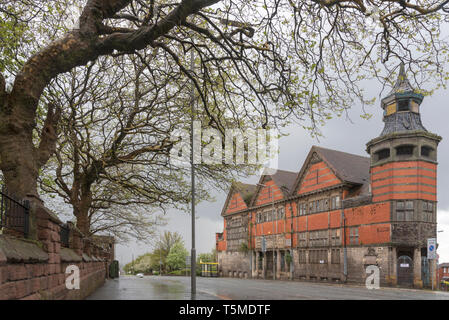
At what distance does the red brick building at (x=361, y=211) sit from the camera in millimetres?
35531

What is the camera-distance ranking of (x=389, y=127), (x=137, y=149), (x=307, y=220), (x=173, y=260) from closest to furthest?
1. (x=137, y=149)
2. (x=389, y=127)
3. (x=307, y=220)
4. (x=173, y=260)

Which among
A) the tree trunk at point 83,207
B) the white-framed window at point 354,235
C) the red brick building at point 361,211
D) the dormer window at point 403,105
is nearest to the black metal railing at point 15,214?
the tree trunk at point 83,207

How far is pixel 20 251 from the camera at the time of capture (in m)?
6.79

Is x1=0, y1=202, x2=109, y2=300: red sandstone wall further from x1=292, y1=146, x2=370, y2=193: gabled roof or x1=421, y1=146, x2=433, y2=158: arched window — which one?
x1=292, y1=146, x2=370, y2=193: gabled roof

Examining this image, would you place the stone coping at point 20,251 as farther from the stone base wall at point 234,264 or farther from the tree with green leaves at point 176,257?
the tree with green leaves at point 176,257

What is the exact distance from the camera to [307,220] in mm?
47688

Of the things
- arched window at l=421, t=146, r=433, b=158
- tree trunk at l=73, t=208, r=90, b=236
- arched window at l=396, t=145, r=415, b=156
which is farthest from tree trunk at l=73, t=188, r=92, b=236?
arched window at l=421, t=146, r=433, b=158

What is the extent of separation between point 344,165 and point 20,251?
4326 centimetres

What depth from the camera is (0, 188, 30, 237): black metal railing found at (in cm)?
725

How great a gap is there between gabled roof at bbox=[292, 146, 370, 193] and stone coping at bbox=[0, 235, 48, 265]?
37.4m

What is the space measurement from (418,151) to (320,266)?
52.4ft

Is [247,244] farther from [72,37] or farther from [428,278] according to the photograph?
[72,37]

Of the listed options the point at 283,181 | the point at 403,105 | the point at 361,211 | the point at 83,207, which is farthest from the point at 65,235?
the point at 283,181

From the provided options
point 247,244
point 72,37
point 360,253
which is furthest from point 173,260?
point 72,37
